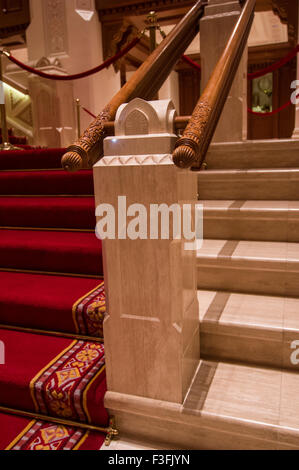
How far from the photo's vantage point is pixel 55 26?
6672 millimetres

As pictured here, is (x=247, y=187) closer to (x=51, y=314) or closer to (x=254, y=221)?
(x=254, y=221)

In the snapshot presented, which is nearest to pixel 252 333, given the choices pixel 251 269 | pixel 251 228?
pixel 251 269

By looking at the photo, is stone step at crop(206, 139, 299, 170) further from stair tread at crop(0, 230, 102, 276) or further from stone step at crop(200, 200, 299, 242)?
stair tread at crop(0, 230, 102, 276)

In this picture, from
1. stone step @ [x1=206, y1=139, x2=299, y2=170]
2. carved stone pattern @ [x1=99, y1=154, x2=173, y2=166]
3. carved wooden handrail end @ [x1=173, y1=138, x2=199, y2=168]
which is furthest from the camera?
stone step @ [x1=206, y1=139, x2=299, y2=170]

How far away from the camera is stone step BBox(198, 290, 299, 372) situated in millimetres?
1495

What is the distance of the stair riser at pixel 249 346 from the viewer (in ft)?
4.91

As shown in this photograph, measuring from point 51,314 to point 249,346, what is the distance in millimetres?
907

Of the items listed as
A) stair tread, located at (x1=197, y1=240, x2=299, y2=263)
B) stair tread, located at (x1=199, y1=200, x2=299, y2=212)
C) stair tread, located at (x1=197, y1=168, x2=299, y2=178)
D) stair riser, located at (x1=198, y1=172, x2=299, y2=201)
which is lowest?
stair tread, located at (x1=197, y1=240, x2=299, y2=263)

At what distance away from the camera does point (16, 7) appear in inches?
275

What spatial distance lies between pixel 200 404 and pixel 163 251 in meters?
0.56

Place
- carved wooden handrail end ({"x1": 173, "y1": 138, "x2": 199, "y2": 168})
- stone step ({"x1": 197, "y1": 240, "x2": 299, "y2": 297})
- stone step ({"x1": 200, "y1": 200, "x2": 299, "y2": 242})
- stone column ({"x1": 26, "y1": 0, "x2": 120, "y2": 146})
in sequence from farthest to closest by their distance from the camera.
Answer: stone column ({"x1": 26, "y1": 0, "x2": 120, "y2": 146})
stone step ({"x1": 200, "y1": 200, "x2": 299, "y2": 242})
stone step ({"x1": 197, "y1": 240, "x2": 299, "y2": 297})
carved wooden handrail end ({"x1": 173, "y1": 138, "x2": 199, "y2": 168})

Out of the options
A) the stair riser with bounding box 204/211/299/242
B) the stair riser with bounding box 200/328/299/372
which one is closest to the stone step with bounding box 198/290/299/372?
the stair riser with bounding box 200/328/299/372

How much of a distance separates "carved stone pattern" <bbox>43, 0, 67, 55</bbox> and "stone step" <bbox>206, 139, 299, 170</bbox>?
508 cm
